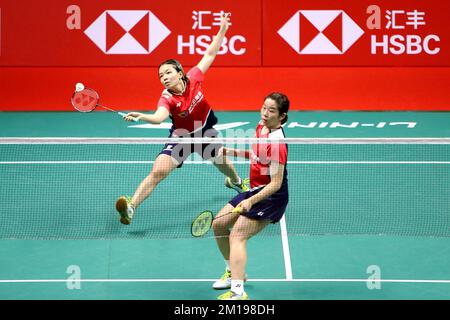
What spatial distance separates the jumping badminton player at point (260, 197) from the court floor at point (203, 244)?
0.52 metres

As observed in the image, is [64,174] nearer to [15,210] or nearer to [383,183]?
[15,210]

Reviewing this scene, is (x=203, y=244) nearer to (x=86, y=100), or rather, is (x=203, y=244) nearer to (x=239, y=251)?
(x=239, y=251)

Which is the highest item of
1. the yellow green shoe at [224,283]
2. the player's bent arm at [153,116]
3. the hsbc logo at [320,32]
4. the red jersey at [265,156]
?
the hsbc logo at [320,32]

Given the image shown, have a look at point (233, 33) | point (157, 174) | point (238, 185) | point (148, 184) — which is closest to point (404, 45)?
point (233, 33)

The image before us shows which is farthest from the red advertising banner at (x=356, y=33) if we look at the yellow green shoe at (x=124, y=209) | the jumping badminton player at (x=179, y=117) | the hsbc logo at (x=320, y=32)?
the yellow green shoe at (x=124, y=209)

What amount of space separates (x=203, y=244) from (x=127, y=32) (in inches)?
245

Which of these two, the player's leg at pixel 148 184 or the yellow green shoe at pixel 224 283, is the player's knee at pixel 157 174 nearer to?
the player's leg at pixel 148 184

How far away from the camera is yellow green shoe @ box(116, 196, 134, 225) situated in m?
7.62

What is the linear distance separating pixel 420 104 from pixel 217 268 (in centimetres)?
715

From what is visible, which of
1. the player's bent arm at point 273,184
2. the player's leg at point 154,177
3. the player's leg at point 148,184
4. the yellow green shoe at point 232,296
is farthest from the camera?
the player's leg at point 154,177

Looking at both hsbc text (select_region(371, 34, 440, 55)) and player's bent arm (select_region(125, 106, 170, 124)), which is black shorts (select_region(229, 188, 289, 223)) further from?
hsbc text (select_region(371, 34, 440, 55))

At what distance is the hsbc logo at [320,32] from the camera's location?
13219 millimetres

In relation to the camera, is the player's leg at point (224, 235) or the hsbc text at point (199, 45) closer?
the player's leg at point (224, 235)

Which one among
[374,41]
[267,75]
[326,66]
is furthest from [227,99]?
[374,41]
